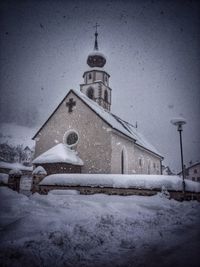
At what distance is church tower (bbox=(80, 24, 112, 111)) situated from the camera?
29227 mm

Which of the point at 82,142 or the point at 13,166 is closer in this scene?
the point at 82,142

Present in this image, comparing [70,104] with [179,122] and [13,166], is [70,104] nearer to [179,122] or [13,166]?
[179,122]

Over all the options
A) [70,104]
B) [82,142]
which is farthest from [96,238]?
[70,104]

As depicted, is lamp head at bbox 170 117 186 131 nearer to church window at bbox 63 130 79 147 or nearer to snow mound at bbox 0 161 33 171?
church window at bbox 63 130 79 147

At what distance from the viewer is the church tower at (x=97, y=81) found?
29.2 metres

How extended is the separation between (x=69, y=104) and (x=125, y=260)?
17799mm

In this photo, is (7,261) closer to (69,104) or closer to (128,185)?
(128,185)

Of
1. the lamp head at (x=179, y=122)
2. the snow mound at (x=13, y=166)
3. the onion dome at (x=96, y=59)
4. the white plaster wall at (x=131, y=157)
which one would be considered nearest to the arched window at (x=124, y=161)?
the white plaster wall at (x=131, y=157)

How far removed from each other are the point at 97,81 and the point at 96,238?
26.6m

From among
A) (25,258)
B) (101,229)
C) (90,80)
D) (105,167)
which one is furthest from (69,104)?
(25,258)

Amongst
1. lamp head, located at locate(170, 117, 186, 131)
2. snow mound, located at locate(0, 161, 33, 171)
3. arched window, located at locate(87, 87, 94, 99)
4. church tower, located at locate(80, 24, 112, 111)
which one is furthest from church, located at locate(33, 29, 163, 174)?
snow mound, located at locate(0, 161, 33, 171)

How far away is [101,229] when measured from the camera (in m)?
5.50

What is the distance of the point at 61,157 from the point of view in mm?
16734

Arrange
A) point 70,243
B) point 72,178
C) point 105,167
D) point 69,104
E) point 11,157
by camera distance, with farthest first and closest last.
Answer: point 11,157, point 69,104, point 105,167, point 72,178, point 70,243
